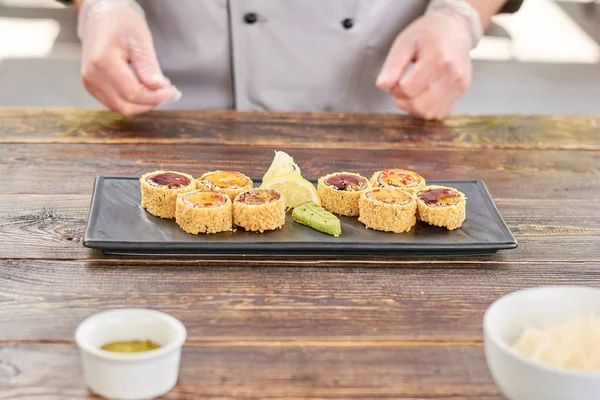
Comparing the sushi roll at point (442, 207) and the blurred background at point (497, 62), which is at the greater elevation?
the sushi roll at point (442, 207)

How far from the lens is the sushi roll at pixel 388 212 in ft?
5.01

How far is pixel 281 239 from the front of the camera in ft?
4.84

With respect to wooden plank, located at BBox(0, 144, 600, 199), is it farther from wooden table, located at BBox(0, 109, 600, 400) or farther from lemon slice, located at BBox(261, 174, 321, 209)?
lemon slice, located at BBox(261, 174, 321, 209)

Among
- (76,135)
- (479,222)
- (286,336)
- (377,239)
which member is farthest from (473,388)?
(76,135)

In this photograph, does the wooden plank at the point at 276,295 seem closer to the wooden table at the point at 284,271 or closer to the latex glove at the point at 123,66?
the wooden table at the point at 284,271

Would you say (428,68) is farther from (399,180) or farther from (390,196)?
(390,196)

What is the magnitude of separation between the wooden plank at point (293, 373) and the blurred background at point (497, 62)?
2888 mm

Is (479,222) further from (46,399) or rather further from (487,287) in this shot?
(46,399)

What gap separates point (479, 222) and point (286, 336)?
1.89 feet

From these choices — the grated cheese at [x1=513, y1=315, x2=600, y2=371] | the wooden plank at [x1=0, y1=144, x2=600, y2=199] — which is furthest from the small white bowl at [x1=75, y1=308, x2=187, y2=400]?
the wooden plank at [x1=0, y1=144, x2=600, y2=199]

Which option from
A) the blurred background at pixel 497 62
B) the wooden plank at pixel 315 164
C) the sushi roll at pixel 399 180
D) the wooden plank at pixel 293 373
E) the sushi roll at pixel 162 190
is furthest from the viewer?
the blurred background at pixel 497 62

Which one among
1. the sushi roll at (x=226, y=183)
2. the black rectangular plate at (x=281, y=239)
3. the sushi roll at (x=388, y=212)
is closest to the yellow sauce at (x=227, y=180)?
the sushi roll at (x=226, y=183)

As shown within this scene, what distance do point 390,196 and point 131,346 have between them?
66cm

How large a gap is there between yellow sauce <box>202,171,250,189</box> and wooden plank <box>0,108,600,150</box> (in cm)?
37
